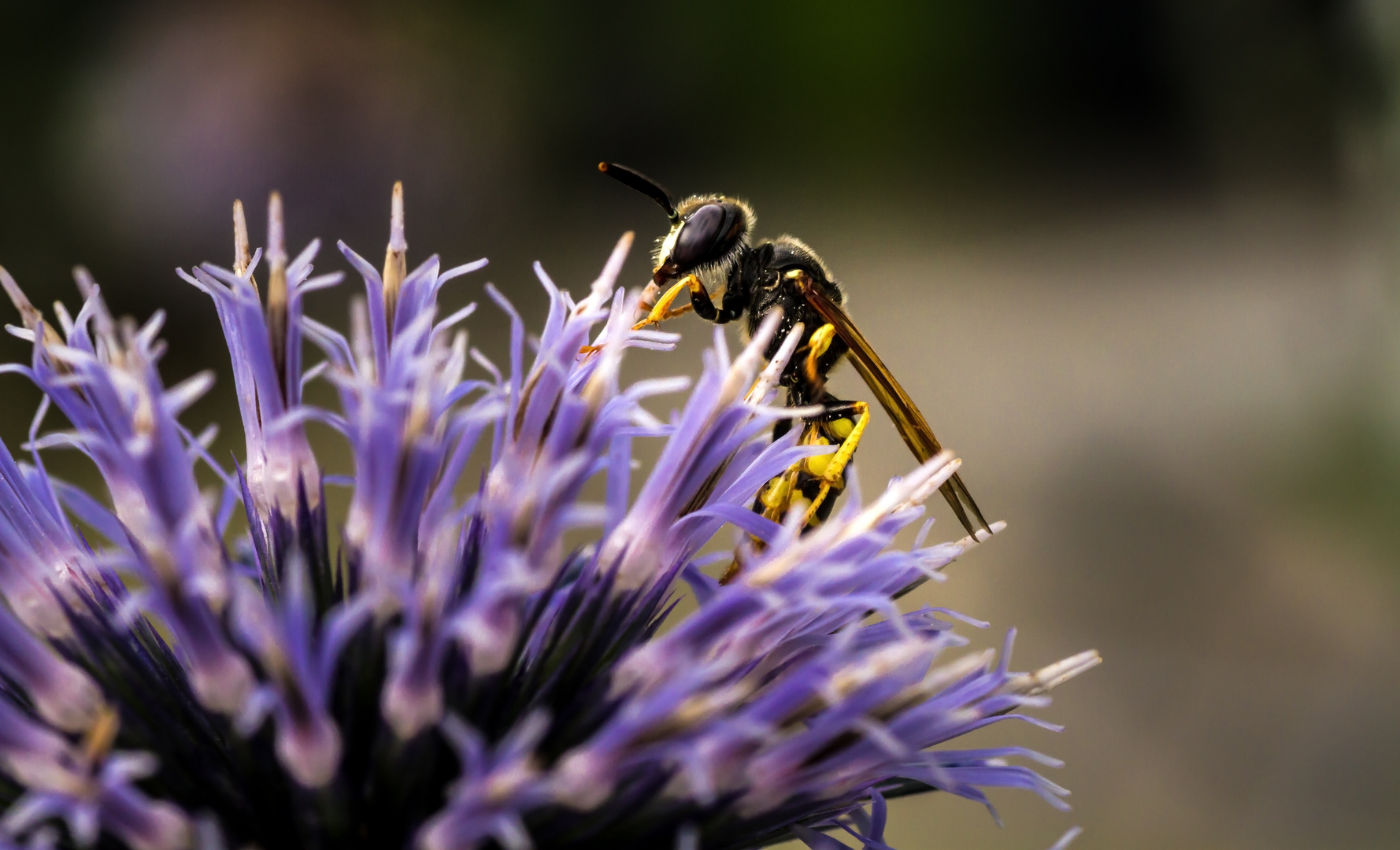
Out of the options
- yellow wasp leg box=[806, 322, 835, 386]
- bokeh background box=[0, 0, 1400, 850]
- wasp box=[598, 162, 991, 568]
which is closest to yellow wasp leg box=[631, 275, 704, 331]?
wasp box=[598, 162, 991, 568]

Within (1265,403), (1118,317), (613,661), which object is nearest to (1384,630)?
(1265,403)

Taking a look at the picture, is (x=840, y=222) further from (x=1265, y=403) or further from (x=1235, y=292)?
(x=1265, y=403)

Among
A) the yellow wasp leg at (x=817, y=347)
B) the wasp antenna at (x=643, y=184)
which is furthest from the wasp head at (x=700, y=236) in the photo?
the yellow wasp leg at (x=817, y=347)

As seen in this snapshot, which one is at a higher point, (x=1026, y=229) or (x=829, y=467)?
(x=829, y=467)

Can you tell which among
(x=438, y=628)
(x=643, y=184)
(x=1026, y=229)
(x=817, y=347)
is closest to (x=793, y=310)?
(x=817, y=347)

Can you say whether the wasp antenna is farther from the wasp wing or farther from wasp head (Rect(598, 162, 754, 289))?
the wasp wing

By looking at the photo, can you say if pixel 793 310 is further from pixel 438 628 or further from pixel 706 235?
pixel 438 628

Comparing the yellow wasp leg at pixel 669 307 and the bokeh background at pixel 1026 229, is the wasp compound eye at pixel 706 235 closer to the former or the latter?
the yellow wasp leg at pixel 669 307
